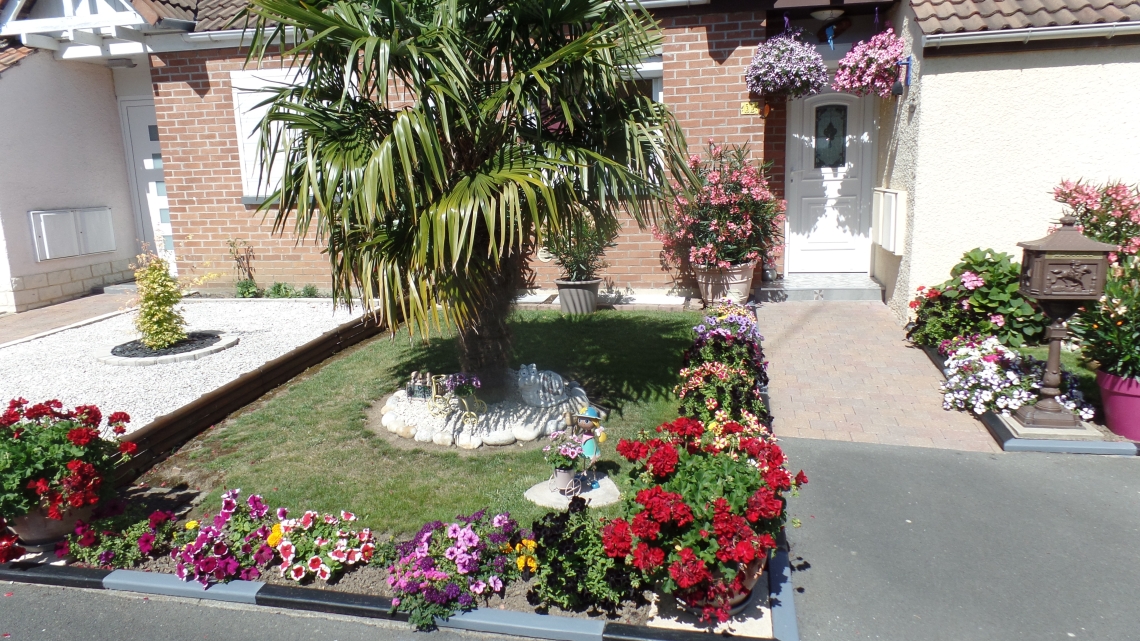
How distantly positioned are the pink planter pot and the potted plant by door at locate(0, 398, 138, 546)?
6.19 meters

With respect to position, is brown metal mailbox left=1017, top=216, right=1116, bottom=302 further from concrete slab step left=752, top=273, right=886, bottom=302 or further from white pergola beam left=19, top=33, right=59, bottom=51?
white pergola beam left=19, top=33, right=59, bottom=51

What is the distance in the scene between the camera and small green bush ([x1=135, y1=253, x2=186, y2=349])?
722cm

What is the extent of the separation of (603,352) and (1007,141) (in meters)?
4.38

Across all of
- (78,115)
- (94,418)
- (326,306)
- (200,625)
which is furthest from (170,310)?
(78,115)

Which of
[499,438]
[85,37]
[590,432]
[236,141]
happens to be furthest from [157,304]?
[85,37]

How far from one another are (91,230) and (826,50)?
10.3 metres

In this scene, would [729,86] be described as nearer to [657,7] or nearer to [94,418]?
[657,7]

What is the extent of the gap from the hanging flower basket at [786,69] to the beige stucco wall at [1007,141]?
117cm

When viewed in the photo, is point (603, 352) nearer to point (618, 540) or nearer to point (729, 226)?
point (729, 226)

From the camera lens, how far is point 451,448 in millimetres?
5363

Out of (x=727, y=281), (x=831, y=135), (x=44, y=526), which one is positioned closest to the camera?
(x=44, y=526)

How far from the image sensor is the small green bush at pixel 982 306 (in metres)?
6.77

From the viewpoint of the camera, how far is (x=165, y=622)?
11.7 feet

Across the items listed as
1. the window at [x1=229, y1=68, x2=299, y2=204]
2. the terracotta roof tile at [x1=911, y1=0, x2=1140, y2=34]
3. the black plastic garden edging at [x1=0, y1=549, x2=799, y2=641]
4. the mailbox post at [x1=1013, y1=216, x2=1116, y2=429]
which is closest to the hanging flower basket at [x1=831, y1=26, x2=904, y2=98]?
the terracotta roof tile at [x1=911, y1=0, x2=1140, y2=34]
